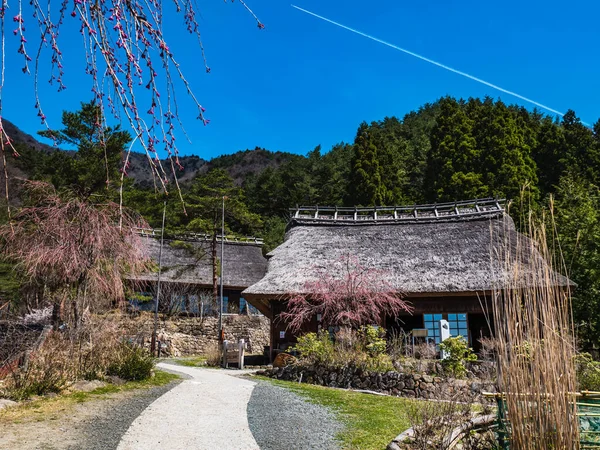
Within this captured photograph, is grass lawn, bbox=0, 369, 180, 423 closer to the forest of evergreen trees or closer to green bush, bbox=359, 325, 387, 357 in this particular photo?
green bush, bbox=359, 325, 387, 357

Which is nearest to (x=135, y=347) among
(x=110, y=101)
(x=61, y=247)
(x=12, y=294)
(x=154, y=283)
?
(x=61, y=247)

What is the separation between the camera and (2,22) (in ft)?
6.90

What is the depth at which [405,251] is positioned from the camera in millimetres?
18312

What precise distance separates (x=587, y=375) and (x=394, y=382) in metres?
3.74

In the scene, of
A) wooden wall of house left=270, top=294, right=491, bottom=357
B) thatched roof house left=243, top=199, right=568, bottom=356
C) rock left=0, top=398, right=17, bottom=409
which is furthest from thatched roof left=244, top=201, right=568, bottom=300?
rock left=0, top=398, right=17, bottom=409

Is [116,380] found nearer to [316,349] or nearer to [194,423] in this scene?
[194,423]

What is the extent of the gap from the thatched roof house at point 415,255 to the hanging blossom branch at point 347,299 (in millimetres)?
397

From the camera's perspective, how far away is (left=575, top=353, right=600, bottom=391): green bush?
27.6ft

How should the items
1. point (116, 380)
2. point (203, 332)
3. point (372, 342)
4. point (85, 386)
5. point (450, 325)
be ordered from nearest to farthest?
point (85, 386) → point (116, 380) → point (372, 342) → point (450, 325) → point (203, 332)

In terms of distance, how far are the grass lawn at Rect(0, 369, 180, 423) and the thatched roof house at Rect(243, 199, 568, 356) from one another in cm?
791

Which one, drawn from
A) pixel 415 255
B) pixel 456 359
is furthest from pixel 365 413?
pixel 415 255

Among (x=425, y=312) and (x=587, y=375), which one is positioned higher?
(x=425, y=312)

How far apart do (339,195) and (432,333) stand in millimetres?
24557

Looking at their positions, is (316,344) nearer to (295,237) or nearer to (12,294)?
(295,237)
